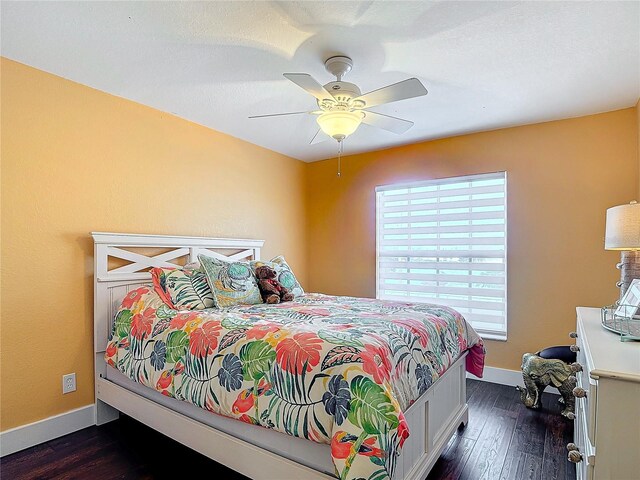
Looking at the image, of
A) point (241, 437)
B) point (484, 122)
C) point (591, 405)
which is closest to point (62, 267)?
point (241, 437)

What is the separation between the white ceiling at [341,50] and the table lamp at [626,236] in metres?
0.96

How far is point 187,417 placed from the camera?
1.95 metres

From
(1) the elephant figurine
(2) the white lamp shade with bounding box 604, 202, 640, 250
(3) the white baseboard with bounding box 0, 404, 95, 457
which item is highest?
(2) the white lamp shade with bounding box 604, 202, 640, 250

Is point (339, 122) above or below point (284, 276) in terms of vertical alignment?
above

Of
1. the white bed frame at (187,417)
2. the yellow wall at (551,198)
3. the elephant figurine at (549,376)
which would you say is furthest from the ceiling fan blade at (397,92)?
the elephant figurine at (549,376)

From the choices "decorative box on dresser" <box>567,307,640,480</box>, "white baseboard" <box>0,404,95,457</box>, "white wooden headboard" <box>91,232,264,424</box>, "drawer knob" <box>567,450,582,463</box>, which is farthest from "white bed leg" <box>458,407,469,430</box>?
"white baseboard" <box>0,404,95,457</box>

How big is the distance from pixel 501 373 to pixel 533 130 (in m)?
2.27

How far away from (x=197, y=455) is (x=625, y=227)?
8.83 ft

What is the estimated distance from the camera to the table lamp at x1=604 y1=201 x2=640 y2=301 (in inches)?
68.5

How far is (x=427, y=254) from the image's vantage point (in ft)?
12.5

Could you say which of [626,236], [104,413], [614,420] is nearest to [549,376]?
[626,236]

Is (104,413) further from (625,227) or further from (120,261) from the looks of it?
(625,227)

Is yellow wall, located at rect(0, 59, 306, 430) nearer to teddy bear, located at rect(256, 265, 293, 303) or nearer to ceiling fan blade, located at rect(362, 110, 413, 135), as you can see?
teddy bear, located at rect(256, 265, 293, 303)

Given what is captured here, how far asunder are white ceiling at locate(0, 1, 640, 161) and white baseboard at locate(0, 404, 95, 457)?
2294mm
